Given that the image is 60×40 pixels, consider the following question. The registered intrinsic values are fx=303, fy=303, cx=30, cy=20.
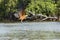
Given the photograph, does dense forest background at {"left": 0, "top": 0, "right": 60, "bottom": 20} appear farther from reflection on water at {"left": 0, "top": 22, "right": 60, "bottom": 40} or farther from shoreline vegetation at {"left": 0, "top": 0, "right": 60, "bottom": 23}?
reflection on water at {"left": 0, "top": 22, "right": 60, "bottom": 40}

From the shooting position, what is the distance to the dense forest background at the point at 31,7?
4178cm

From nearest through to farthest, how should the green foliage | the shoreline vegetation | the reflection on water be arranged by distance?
the reflection on water, the shoreline vegetation, the green foliage

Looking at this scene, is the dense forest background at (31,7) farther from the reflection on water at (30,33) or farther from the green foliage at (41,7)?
the reflection on water at (30,33)

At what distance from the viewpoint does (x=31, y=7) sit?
42.1 m

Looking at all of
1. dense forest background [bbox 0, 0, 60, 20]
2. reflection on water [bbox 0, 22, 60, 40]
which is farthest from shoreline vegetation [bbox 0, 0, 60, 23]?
reflection on water [bbox 0, 22, 60, 40]

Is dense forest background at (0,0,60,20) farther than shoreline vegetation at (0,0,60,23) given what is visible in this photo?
Yes

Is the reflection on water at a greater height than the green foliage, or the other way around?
the reflection on water

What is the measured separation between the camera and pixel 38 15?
39594 mm

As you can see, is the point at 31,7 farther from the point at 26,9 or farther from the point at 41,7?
the point at 41,7

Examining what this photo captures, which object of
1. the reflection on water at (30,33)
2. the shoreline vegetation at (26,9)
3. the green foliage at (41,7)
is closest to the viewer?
the reflection on water at (30,33)

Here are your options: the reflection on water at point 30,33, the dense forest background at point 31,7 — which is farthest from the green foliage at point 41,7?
the reflection on water at point 30,33

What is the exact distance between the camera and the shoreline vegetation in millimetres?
40219

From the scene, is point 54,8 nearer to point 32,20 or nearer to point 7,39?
point 32,20

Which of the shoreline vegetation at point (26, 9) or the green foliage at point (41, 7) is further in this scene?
the green foliage at point (41, 7)
